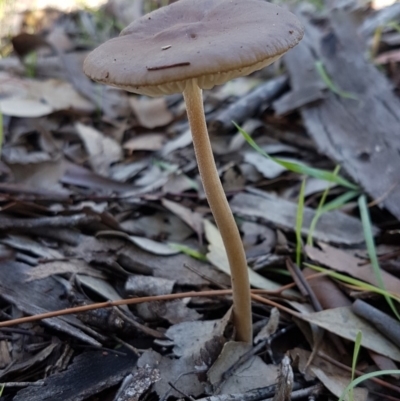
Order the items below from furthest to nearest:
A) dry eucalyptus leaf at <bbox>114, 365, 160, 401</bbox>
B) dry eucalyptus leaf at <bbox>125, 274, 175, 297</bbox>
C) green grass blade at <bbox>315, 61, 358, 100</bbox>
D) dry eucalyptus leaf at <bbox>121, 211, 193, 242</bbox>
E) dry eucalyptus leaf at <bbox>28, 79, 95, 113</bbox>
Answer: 1. dry eucalyptus leaf at <bbox>28, 79, 95, 113</bbox>
2. green grass blade at <bbox>315, 61, 358, 100</bbox>
3. dry eucalyptus leaf at <bbox>121, 211, 193, 242</bbox>
4. dry eucalyptus leaf at <bbox>125, 274, 175, 297</bbox>
5. dry eucalyptus leaf at <bbox>114, 365, 160, 401</bbox>

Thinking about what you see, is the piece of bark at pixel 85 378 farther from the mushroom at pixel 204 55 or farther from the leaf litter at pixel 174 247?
the mushroom at pixel 204 55

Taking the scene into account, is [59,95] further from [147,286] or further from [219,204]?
[219,204]

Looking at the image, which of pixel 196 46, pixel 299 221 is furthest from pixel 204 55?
pixel 299 221

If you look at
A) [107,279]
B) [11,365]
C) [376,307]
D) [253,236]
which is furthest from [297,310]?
[11,365]

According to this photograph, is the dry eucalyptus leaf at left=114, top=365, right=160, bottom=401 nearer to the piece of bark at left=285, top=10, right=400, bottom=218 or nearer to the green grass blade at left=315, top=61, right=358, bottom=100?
the piece of bark at left=285, top=10, right=400, bottom=218

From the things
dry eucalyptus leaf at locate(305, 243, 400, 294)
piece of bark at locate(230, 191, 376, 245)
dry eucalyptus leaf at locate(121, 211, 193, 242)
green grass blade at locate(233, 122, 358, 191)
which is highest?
green grass blade at locate(233, 122, 358, 191)

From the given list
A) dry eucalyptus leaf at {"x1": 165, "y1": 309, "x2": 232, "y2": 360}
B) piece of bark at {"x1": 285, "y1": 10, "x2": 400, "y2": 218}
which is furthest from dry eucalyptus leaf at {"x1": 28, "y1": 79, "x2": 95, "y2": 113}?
dry eucalyptus leaf at {"x1": 165, "y1": 309, "x2": 232, "y2": 360}

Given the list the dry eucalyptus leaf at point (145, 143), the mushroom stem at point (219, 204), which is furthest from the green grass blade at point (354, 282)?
the dry eucalyptus leaf at point (145, 143)
